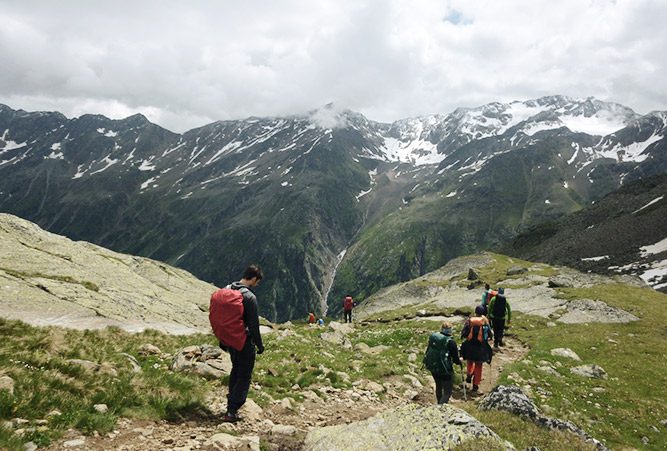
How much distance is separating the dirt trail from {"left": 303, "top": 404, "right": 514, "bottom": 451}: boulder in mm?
1120

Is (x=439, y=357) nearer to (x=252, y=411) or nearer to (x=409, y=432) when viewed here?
(x=409, y=432)

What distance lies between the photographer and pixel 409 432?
31.3 feet

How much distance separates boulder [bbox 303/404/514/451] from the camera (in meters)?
9.08

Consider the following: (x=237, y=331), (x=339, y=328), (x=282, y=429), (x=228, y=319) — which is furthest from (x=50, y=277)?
(x=339, y=328)

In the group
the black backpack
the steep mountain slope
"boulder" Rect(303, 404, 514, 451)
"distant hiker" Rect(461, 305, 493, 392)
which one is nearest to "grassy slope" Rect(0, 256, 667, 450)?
"boulder" Rect(303, 404, 514, 451)

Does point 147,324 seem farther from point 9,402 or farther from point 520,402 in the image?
point 520,402

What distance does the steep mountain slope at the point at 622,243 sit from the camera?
441ft

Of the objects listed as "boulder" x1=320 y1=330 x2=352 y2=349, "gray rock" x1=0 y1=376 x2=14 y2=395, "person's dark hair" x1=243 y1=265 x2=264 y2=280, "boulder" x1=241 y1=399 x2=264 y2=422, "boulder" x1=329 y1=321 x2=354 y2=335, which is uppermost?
"person's dark hair" x1=243 y1=265 x2=264 y2=280

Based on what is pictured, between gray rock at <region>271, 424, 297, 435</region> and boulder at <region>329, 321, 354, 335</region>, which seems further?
boulder at <region>329, 321, 354, 335</region>

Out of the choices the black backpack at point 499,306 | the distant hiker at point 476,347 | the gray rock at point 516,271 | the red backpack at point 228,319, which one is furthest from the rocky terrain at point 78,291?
the gray rock at point 516,271

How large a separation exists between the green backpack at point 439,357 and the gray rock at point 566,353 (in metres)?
16.4

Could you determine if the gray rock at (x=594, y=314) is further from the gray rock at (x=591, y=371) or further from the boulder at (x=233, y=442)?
the boulder at (x=233, y=442)

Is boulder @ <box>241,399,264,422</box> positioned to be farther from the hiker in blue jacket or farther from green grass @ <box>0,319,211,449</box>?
green grass @ <box>0,319,211,449</box>

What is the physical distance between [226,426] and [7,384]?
5.25 m
